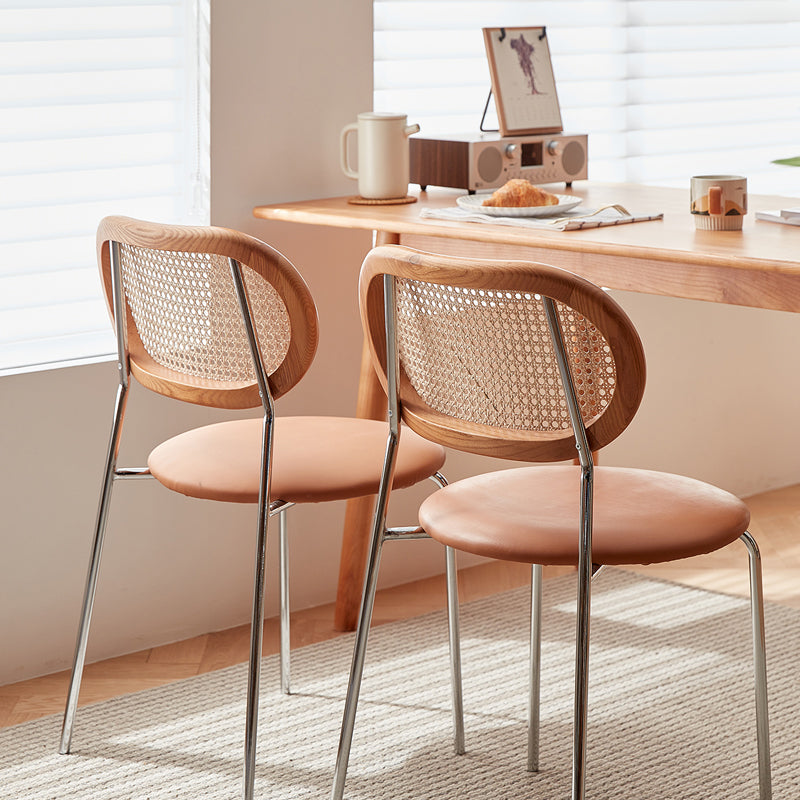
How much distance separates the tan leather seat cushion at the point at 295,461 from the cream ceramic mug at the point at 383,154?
0.56 meters

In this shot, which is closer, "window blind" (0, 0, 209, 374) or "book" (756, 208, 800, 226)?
"book" (756, 208, 800, 226)

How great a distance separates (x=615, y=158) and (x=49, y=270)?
1.58 meters

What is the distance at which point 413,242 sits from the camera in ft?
7.82

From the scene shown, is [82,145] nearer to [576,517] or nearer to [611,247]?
[611,247]

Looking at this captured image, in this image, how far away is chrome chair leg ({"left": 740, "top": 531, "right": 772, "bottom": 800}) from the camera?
67.0 inches

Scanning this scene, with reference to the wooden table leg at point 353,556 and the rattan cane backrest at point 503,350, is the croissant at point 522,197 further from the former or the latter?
the rattan cane backrest at point 503,350

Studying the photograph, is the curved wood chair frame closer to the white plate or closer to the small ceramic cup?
the white plate

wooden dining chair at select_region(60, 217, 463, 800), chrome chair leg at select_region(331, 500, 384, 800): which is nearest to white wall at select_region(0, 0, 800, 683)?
wooden dining chair at select_region(60, 217, 463, 800)

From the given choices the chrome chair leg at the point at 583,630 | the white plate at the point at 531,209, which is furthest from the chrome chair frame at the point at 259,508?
the white plate at the point at 531,209

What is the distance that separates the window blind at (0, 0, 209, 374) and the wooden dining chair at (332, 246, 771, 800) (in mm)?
952

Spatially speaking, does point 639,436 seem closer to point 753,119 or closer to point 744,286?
point 753,119

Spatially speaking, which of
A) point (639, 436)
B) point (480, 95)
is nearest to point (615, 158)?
point (480, 95)

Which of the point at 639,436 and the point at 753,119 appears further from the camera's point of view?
the point at 753,119

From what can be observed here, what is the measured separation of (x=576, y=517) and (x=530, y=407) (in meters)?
0.19
